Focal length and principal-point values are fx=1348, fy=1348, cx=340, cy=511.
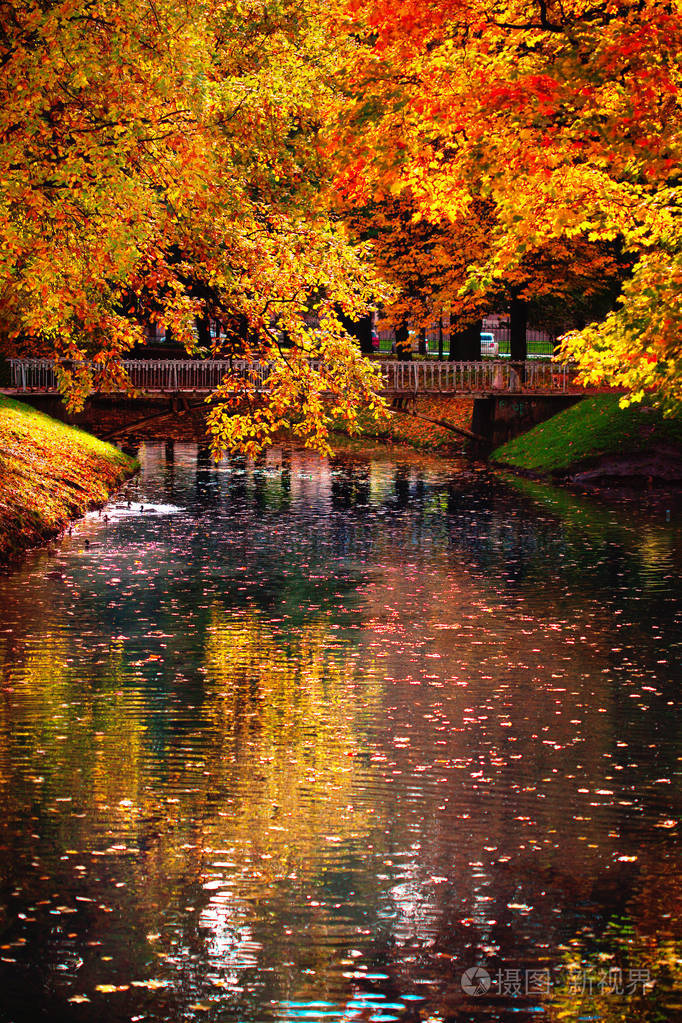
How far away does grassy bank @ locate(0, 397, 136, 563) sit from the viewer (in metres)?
24.2

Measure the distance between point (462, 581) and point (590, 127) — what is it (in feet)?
31.3

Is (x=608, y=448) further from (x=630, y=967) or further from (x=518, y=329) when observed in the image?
(x=630, y=967)

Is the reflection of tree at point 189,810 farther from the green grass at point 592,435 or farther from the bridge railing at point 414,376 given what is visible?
the bridge railing at point 414,376

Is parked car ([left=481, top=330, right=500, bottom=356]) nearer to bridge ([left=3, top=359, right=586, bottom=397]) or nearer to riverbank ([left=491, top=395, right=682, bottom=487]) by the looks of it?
bridge ([left=3, top=359, right=586, bottom=397])

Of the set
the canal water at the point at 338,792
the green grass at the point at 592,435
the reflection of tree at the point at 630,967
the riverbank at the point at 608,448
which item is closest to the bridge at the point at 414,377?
the green grass at the point at 592,435

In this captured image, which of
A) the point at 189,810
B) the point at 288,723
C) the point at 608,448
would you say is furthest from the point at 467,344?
the point at 189,810

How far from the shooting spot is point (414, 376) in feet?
156

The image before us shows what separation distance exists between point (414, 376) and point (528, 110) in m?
34.7

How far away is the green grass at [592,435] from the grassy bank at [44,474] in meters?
12.0

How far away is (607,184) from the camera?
53.2 ft

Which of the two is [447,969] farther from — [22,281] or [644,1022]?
[22,281]

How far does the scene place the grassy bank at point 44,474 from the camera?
952 inches

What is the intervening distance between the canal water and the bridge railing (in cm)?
2222

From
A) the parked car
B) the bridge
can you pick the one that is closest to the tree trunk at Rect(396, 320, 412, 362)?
the bridge
